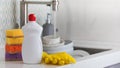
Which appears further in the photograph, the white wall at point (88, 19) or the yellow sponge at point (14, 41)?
the white wall at point (88, 19)

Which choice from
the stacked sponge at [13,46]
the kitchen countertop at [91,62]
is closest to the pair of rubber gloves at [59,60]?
the kitchen countertop at [91,62]

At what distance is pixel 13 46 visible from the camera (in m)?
1.32

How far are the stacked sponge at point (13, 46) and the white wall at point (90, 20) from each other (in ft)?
2.62

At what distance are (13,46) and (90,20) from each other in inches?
33.2

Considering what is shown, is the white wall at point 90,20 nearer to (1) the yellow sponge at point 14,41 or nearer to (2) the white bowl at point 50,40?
(2) the white bowl at point 50,40

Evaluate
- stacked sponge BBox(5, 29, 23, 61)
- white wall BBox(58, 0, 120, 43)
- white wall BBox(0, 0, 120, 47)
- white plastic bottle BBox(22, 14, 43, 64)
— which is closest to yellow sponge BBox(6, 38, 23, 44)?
stacked sponge BBox(5, 29, 23, 61)

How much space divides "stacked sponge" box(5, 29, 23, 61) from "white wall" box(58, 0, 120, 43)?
0.80 m

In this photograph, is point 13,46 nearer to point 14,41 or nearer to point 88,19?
point 14,41

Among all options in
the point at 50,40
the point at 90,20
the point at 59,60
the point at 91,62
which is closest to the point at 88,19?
the point at 90,20

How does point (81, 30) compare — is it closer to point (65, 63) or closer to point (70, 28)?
point (70, 28)

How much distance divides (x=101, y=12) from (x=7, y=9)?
0.72 m

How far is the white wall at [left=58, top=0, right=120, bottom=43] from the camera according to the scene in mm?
1949

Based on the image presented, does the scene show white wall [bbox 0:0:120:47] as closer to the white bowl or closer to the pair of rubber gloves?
the white bowl

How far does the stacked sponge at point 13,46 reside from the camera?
1.32 metres
